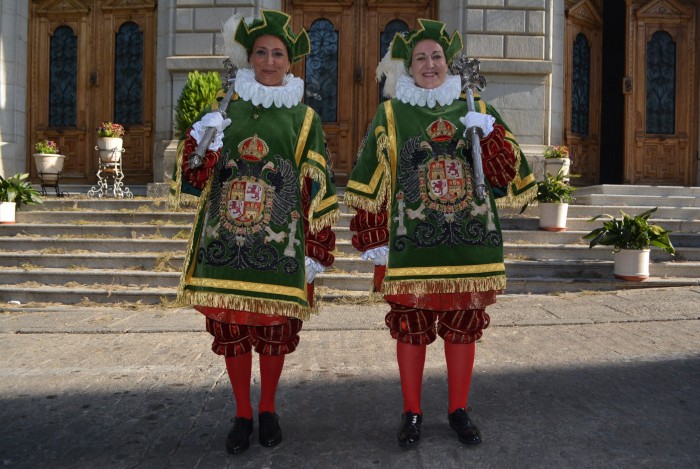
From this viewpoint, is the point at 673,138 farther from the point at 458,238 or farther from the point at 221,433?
the point at 221,433

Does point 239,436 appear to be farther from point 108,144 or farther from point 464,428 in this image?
point 108,144

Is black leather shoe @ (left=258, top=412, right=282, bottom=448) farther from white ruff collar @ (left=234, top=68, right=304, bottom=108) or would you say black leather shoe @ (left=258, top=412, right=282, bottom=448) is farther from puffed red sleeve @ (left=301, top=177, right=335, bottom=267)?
white ruff collar @ (left=234, top=68, right=304, bottom=108)

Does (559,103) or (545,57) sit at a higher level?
(545,57)

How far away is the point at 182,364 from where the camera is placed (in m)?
4.76

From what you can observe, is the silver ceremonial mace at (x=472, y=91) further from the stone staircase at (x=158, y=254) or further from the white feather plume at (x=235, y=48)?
the stone staircase at (x=158, y=254)

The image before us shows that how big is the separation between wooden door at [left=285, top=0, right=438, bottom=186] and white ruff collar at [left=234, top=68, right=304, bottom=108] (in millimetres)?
8094

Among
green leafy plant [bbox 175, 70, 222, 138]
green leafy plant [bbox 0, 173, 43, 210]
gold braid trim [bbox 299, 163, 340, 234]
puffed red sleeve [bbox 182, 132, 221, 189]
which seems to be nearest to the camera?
puffed red sleeve [bbox 182, 132, 221, 189]

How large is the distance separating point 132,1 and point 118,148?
3.06 m

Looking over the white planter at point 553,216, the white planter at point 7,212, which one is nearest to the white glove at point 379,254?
the white planter at point 553,216

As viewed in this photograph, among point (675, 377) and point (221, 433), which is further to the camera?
point (675, 377)

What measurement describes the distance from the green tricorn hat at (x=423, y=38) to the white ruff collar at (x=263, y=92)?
629 millimetres

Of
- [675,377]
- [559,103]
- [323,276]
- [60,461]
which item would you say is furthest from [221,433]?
[559,103]

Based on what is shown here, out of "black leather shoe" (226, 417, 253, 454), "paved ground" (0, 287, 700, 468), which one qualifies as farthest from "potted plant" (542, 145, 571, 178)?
"black leather shoe" (226, 417, 253, 454)

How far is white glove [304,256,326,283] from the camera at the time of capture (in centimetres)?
346
